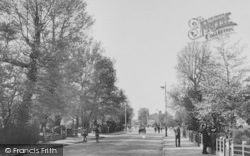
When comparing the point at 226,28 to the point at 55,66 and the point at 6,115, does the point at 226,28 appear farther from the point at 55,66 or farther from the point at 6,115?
the point at 6,115

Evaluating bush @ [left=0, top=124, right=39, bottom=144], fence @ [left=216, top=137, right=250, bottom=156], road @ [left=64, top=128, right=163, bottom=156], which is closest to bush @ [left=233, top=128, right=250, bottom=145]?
fence @ [left=216, top=137, right=250, bottom=156]

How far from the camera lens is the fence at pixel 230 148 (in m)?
16.8

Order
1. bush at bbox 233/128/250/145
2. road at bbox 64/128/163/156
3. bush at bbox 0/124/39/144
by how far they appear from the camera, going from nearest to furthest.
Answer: bush at bbox 233/128/250/145
road at bbox 64/128/163/156
bush at bbox 0/124/39/144

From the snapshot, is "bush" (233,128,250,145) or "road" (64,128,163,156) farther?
"road" (64,128,163,156)

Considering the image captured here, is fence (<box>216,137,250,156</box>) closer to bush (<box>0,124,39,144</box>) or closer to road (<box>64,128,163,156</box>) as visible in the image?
road (<box>64,128,163,156</box>)

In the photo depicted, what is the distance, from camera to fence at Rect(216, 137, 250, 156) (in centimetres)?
1675

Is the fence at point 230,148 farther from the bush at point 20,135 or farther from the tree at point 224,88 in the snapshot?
the bush at point 20,135

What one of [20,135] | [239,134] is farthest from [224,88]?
[20,135]

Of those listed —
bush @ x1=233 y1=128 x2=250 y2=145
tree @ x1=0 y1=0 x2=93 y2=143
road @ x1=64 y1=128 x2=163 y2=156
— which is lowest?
road @ x1=64 y1=128 x2=163 y2=156

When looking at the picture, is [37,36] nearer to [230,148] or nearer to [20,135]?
[20,135]

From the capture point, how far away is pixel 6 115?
92.5 ft

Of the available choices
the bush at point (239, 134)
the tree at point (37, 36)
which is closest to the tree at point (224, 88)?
the bush at point (239, 134)

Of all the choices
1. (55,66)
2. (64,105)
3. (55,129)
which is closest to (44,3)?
(55,66)

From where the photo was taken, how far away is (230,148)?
19.3m
